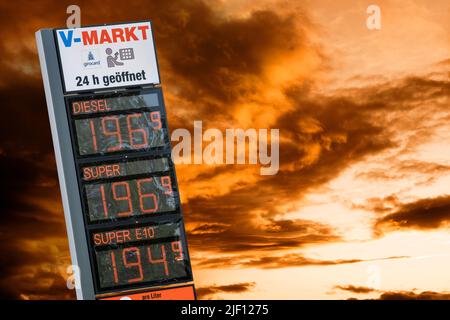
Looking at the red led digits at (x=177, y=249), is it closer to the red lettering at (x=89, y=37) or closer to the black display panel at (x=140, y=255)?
the black display panel at (x=140, y=255)

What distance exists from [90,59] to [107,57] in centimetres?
27

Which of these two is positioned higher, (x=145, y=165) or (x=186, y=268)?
(x=145, y=165)

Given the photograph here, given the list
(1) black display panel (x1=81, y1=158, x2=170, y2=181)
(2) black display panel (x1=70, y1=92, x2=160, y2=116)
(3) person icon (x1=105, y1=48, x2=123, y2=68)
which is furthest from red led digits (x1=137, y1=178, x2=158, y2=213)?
(3) person icon (x1=105, y1=48, x2=123, y2=68)

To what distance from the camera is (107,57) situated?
40.0 feet

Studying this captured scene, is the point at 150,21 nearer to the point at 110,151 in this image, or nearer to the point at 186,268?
the point at 110,151

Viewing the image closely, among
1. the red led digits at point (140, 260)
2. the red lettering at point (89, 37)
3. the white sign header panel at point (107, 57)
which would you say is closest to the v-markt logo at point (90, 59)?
the white sign header panel at point (107, 57)

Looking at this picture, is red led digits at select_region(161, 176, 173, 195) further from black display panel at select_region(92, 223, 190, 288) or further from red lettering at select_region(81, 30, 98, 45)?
red lettering at select_region(81, 30, 98, 45)

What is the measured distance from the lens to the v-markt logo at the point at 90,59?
12.1 metres

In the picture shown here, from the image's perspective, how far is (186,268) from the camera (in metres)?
12.0

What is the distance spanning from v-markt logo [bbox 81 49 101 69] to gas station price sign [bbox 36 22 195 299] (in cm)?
2
